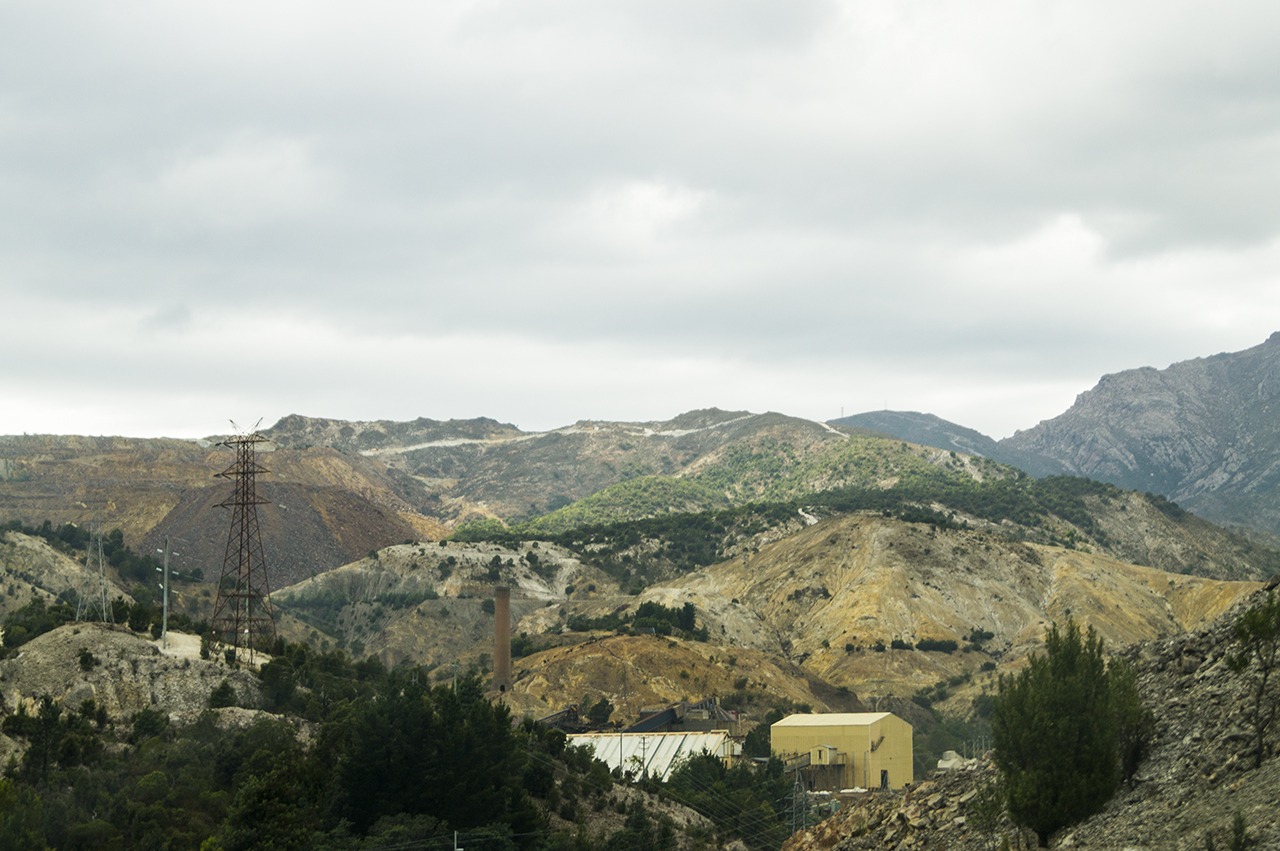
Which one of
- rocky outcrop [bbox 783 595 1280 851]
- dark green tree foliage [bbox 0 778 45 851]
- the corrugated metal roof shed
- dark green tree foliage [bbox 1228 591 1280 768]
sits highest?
dark green tree foliage [bbox 1228 591 1280 768]

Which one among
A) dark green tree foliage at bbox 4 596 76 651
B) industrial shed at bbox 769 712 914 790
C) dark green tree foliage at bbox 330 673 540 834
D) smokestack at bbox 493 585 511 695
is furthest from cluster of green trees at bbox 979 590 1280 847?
smokestack at bbox 493 585 511 695

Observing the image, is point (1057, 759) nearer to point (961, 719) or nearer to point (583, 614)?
point (961, 719)

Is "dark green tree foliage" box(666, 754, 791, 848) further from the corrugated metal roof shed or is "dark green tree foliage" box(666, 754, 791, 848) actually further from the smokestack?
the smokestack

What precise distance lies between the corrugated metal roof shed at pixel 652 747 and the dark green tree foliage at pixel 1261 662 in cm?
4998

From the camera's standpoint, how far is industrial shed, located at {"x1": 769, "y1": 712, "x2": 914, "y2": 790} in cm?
8644

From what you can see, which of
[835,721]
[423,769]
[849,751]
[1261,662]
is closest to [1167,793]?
[1261,662]

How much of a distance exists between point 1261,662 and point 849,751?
50.6 meters

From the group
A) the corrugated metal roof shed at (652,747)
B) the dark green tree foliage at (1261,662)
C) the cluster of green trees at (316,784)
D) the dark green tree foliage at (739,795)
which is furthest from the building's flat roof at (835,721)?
the dark green tree foliage at (1261,662)

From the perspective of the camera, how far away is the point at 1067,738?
3978cm

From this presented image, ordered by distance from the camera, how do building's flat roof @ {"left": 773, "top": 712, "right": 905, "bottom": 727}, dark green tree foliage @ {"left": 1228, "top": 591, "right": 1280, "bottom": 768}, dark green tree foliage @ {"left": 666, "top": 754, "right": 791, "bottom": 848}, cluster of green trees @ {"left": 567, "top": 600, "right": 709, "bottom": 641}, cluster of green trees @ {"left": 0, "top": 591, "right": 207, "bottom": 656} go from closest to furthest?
1. dark green tree foliage @ {"left": 1228, "top": 591, "right": 1280, "bottom": 768}
2. dark green tree foliage @ {"left": 666, "top": 754, "right": 791, "bottom": 848}
3. cluster of green trees @ {"left": 0, "top": 591, "right": 207, "bottom": 656}
4. building's flat roof @ {"left": 773, "top": 712, "right": 905, "bottom": 727}
5. cluster of green trees @ {"left": 567, "top": 600, "right": 709, "bottom": 641}

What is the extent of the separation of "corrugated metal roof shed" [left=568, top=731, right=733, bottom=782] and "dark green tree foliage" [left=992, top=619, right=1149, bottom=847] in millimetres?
45855

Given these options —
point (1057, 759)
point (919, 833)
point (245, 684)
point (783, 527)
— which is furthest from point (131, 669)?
point (783, 527)

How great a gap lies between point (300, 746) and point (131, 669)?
40.7ft

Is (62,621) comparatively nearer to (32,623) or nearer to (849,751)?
(32,623)
